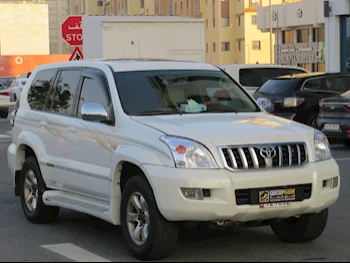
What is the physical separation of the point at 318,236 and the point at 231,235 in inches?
36.6

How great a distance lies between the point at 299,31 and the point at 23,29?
79.3 m

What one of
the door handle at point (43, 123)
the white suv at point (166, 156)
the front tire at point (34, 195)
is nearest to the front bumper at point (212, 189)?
the white suv at point (166, 156)

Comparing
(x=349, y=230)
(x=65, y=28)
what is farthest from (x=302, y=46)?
(x=349, y=230)

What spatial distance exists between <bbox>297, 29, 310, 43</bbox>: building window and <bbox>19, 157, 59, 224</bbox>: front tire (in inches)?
2267

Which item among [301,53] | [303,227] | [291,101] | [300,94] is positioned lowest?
[303,227]

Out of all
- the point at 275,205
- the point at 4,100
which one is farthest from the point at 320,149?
the point at 4,100

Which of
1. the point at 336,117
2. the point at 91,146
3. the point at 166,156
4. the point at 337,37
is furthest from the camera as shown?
the point at 337,37

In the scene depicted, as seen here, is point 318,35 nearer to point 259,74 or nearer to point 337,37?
point 337,37

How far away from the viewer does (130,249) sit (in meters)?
7.64

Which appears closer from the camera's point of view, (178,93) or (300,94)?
(178,93)

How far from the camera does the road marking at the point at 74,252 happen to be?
24.8ft

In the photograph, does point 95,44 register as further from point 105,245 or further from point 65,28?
point 105,245

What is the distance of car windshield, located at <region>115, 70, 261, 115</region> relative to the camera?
8.27 metres

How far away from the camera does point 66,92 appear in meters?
9.36
